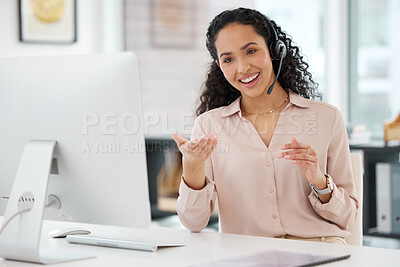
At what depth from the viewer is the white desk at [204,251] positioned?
130 centimetres

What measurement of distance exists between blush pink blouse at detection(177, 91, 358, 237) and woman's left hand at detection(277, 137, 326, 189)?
3.9 inches

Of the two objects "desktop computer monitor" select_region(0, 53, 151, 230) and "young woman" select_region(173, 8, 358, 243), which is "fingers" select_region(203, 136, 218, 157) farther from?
"desktop computer monitor" select_region(0, 53, 151, 230)

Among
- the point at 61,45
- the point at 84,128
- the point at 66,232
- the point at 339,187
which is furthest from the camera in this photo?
the point at 61,45

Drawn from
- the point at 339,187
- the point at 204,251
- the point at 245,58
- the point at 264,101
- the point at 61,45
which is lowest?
the point at 204,251

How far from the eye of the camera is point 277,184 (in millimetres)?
1740

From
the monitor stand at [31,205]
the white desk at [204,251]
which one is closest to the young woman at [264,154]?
the white desk at [204,251]

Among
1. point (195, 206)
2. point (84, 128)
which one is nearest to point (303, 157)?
point (195, 206)

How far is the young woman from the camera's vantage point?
1672 mm

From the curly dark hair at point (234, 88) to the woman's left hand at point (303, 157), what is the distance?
41 centimetres

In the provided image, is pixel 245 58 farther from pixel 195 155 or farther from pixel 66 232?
pixel 66 232

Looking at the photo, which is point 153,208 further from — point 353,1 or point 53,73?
point 53,73

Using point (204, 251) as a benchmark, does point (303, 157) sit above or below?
above

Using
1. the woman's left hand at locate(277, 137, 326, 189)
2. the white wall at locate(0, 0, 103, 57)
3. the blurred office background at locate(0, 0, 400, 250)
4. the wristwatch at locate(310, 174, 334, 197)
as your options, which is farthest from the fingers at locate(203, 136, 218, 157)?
the white wall at locate(0, 0, 103, 57)

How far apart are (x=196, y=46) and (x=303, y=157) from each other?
2707 mm
